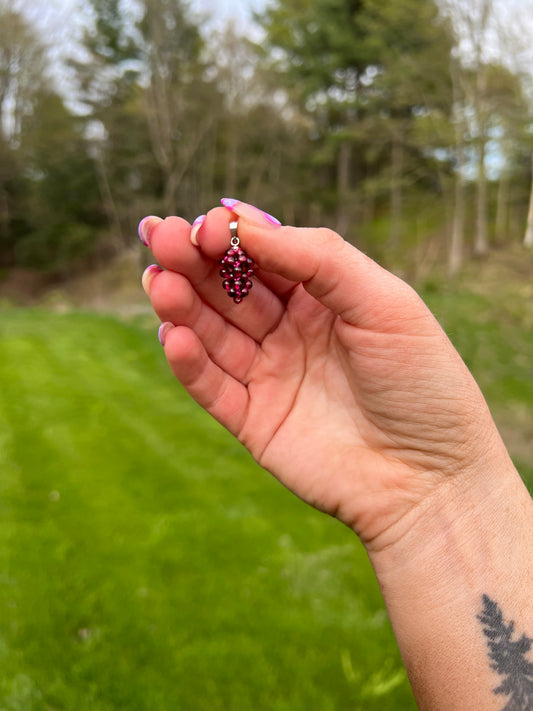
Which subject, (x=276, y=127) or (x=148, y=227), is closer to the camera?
(x=148, y=227)

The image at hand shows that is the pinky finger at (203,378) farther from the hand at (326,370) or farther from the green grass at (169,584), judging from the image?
the green grass at (169,584)

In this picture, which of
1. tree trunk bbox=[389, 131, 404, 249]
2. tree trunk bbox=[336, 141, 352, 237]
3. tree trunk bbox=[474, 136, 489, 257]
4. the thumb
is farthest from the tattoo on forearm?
tree trunk bbox=[336, 141, 352, 237]

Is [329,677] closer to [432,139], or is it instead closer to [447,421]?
[447,421]

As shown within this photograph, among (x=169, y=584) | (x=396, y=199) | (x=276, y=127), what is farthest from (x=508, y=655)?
(x=396, y=199)

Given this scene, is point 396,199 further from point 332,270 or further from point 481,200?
point 332,270

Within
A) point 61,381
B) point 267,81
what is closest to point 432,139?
point 267,81
